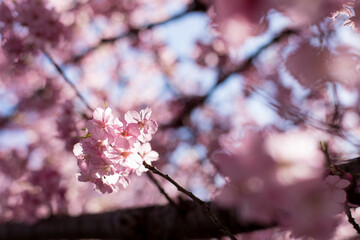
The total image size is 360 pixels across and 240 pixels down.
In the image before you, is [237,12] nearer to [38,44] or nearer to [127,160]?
[127,160]

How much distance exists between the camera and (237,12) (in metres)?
1.05

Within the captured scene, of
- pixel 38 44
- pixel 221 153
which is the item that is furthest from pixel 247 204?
pixel 38 44

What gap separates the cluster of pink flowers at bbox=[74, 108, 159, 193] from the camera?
1409mm

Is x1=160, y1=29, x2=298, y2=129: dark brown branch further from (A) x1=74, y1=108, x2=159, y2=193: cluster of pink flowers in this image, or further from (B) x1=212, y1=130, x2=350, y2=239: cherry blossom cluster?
(B) x1=212, y1=130, x2=350, y2=239: cherry blossom cluster

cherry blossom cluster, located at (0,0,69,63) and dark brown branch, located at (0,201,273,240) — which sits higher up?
cherry blossom cluster, located at (0,0,69,63)

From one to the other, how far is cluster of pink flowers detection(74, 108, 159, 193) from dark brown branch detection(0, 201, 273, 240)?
77 cm

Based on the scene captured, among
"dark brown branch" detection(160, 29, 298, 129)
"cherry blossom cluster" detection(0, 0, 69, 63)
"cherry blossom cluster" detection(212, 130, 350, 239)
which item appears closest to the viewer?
"cherry blossom cluster" detection(212, 130, 350, 239)

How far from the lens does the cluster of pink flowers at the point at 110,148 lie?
1409 mm

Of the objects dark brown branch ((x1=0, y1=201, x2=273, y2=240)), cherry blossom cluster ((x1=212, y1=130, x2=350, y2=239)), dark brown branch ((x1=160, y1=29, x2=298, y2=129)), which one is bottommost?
cherry blossom cluster ((x1=212, y1=130, x2=350, y2=239))

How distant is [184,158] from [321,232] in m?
5.95

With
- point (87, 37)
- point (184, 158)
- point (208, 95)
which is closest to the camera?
point (208, 95)

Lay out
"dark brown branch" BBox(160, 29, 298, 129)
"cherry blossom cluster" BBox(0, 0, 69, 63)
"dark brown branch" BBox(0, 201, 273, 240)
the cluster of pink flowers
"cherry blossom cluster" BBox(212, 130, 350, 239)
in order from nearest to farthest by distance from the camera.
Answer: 1. "cherry blossom cluster" BBox(212, 130, 350, 239)
2. the cluster of pink flowers
3. "dark brown branch" BBox(0, 201, 273, 240)
4. "cherry blossom cluster" BBox(0, 0, 69, 63)
5. "dark brown branch" BBox(160, 29, 298, 129)

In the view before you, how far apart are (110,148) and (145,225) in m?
1.21

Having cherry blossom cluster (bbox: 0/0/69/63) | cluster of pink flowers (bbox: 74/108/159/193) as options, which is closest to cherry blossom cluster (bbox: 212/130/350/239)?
cluster of pink flowers (bbox: 74/108/159/193)
